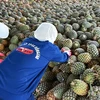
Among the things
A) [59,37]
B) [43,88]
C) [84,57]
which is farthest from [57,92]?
[59,37]

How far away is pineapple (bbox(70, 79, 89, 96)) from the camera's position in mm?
2215

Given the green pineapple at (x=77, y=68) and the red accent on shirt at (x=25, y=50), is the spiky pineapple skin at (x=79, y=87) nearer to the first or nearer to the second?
the green pineapple at (x=77, y=68)

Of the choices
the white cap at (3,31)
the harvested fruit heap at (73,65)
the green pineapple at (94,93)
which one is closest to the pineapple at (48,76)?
the harvested fruit heap at (73,65)

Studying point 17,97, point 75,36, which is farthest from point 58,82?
point 75,36

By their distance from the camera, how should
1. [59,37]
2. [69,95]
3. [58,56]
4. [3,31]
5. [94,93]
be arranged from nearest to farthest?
[94,93], [69,95], [58,56], [59,37], [3,31]

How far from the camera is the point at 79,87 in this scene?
221 cm

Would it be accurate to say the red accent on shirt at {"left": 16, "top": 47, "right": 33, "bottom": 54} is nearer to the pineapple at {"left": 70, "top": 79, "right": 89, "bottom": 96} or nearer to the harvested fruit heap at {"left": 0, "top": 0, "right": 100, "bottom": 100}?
the harvested fruit heap at {"left": 0, "top": 0, "right": 100, "bottom": 100}

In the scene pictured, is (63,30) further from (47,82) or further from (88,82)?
(88,82)

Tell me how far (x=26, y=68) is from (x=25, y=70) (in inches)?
0.9

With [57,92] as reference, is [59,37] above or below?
above

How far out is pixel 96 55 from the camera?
8.56 ft

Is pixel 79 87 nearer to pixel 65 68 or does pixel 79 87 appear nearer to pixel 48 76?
pixel 65 68

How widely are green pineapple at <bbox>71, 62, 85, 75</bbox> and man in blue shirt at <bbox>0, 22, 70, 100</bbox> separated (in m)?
0.17

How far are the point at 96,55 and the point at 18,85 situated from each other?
93cm
